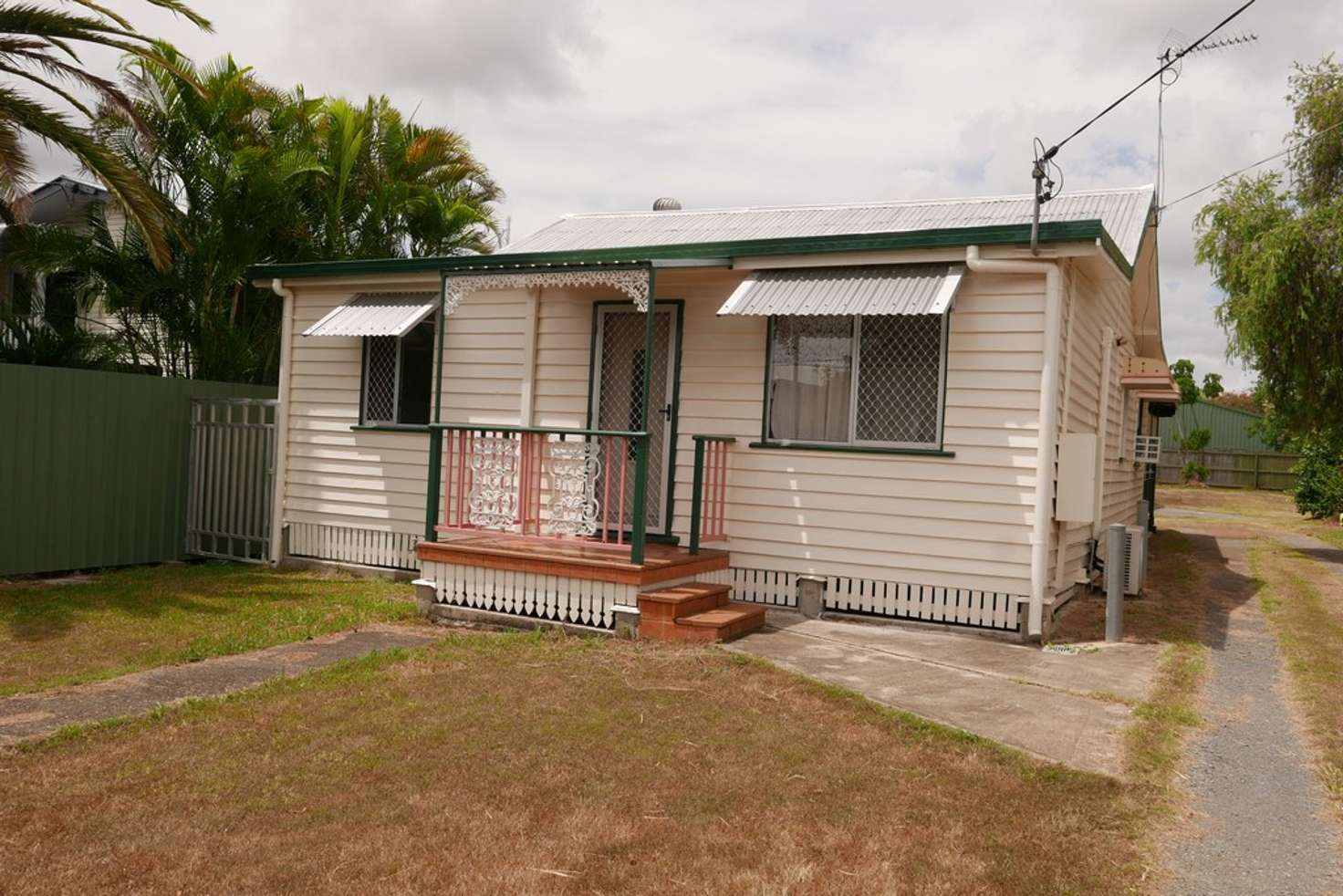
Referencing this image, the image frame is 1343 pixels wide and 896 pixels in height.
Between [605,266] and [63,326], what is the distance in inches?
323

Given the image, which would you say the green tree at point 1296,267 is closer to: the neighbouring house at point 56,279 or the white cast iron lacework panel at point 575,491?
the white cast iron lacework panel at point 575,491

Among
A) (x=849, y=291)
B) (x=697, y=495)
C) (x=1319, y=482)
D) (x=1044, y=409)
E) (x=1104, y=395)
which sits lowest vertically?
(x=697, y=495)

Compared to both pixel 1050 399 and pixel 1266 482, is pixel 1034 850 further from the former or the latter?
pixel 1266 482

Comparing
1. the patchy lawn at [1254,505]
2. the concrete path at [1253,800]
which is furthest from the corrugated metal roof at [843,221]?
the patchy lawn at [1254,505]

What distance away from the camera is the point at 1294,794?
4844mm

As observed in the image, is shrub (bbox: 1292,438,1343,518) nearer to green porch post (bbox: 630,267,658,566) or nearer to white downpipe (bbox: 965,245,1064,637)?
white downpipe (bbox: 965,245,1064,637)

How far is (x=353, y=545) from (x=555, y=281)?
395cm

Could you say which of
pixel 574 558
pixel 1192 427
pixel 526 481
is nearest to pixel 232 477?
pixel 526 481

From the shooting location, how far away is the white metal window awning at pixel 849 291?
793 centimetres

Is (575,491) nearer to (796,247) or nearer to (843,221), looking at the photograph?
(796,247)

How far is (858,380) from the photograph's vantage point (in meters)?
8.73

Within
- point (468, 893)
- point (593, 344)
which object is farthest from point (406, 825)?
point (593, 344)

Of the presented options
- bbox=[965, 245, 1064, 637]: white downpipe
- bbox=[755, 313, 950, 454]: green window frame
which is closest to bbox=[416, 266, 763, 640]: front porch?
bbox=[755, 313, 950, 454]: green window frame

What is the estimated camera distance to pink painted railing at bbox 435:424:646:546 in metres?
8.28
